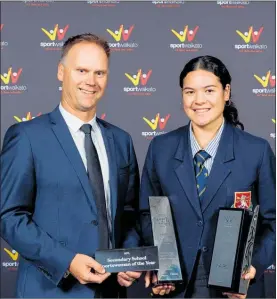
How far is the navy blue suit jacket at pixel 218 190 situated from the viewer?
8.36 ft

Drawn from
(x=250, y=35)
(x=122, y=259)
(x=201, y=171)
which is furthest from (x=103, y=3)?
(x=122, y=259)

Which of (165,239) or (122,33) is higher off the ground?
(122,33)

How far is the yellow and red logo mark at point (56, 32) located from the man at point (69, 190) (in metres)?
0.73

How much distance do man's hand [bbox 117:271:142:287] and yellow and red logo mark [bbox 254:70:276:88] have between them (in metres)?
1.49

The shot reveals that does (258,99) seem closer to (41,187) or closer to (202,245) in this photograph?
(202,245)

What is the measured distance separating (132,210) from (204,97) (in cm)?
64

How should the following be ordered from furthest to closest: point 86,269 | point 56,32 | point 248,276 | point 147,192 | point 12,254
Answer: point 12,254 → point 56,32 → point 147,192 → point 248,276 → point 86,269

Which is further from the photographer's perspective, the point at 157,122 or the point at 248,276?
the point at 157,122

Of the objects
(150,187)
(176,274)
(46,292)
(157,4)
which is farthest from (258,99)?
(46,292)

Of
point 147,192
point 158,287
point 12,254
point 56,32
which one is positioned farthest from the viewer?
point 12,254

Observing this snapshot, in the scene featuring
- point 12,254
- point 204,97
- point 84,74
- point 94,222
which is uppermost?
point 84,74

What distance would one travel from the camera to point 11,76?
334 centimetres

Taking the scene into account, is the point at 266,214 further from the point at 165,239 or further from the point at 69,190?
the point at 69,190

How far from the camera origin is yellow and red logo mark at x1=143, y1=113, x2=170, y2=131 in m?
3.37
